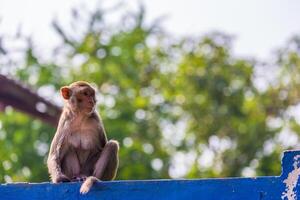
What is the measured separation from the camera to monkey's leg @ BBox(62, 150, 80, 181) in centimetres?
763

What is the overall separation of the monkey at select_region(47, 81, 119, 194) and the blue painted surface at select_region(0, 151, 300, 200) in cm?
76

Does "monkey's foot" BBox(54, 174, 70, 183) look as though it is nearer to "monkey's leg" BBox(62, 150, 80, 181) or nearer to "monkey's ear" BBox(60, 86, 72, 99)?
"monkey's leg" BBox(62, 150, 80, 181)

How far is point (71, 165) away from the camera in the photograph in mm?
7664

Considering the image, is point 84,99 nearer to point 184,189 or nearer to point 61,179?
point 61,179

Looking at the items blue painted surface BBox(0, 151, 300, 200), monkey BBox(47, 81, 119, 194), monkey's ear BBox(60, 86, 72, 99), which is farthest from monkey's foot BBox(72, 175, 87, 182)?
monkey's ear BBox(60, 86, 72, 99)

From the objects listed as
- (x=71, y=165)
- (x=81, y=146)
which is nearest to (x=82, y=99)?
(x=81, y=146)

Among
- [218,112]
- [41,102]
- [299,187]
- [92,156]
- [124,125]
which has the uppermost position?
[218,112]

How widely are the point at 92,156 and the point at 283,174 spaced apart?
2.40m

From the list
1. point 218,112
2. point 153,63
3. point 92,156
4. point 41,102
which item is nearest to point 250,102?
point 218,112

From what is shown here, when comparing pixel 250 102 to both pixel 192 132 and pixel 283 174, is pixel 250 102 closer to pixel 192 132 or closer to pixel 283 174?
pixel 192 132

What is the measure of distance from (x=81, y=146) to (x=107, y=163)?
1.54 ft

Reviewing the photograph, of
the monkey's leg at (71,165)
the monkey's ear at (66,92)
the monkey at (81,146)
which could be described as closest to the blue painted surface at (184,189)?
the monkey at (81,146)

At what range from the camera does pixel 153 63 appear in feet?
74.3

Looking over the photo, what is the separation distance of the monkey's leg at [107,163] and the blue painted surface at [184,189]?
3.45ft
